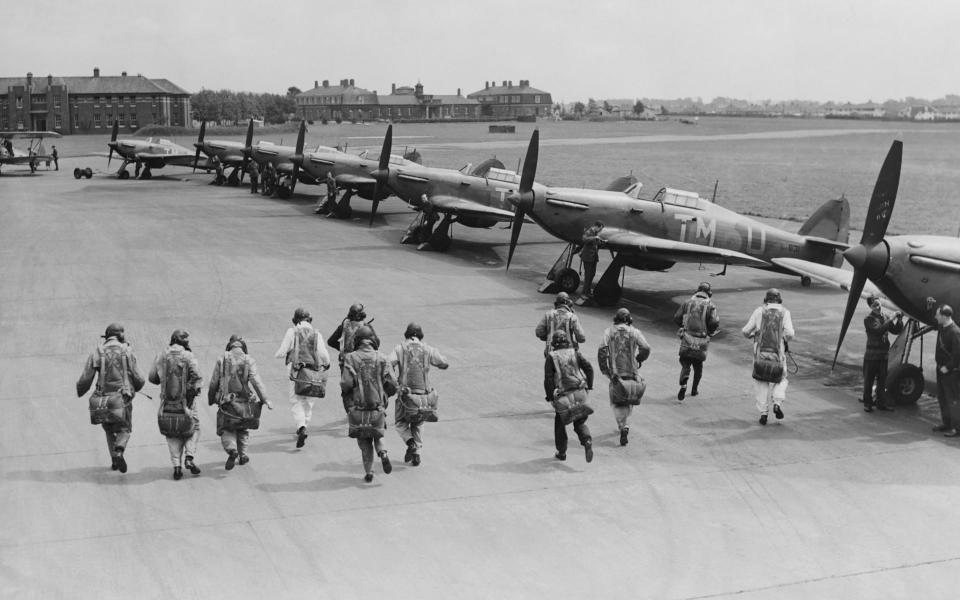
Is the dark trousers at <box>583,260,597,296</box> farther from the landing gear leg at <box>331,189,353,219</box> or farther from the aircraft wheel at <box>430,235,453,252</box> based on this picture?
the landing gear leg at <box>331,189,353,219</box>

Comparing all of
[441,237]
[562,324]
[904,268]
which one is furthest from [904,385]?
[441,237]

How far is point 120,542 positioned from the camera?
9.58 meters

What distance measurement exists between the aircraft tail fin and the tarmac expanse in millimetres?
5055

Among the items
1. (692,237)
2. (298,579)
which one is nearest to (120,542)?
(298,579)

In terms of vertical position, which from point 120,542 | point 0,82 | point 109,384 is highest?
point 0,82

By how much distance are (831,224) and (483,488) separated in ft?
58.9

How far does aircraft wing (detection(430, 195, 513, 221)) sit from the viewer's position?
3086 centimetres

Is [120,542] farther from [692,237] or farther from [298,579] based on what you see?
[692,237]

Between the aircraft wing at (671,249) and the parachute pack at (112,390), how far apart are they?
44.3ft

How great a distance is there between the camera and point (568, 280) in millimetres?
23781

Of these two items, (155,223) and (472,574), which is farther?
(155,223)

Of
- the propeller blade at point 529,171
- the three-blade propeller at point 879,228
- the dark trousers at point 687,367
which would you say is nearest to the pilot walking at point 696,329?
the dark trousers at point 687,367

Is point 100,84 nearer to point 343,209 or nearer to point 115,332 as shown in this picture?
point 343,209

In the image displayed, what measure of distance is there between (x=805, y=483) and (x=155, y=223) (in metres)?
30.5
